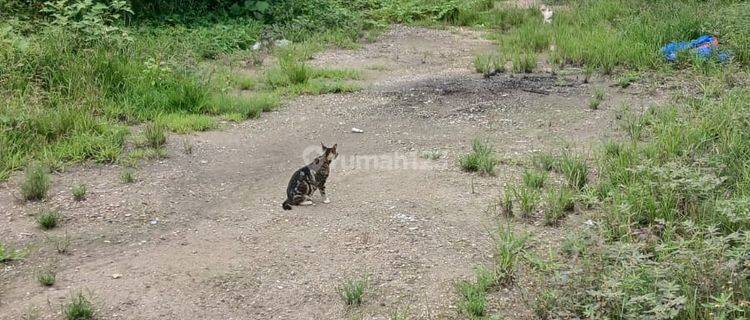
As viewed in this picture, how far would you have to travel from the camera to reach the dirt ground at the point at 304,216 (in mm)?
5137

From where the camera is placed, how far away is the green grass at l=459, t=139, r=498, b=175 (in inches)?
278

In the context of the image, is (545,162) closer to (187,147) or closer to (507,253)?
(507,253)

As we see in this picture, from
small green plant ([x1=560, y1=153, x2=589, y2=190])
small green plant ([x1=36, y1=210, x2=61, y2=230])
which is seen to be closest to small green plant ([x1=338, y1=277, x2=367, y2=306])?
small green plant ([x1=560, y1=153, x2=589, y2=190])

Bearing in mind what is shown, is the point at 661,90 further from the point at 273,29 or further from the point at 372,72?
the point at 273,29

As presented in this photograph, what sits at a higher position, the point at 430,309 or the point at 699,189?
the point at 699,189

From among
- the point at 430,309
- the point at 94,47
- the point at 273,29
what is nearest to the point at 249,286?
the point at 430,309

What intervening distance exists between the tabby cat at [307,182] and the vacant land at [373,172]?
5.5 inches

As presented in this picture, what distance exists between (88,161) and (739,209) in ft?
18.2

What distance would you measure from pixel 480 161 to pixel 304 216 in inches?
68.3

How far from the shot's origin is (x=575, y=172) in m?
6.65

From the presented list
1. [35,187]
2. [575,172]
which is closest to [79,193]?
[35,187]

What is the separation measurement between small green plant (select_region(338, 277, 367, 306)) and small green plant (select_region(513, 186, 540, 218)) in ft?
5.27

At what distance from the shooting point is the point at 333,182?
23.2 ft

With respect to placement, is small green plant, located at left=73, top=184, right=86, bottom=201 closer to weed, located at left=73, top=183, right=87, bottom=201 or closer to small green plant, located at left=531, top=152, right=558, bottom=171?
weed, located at left=73, top=183, right=87, bottom=201
